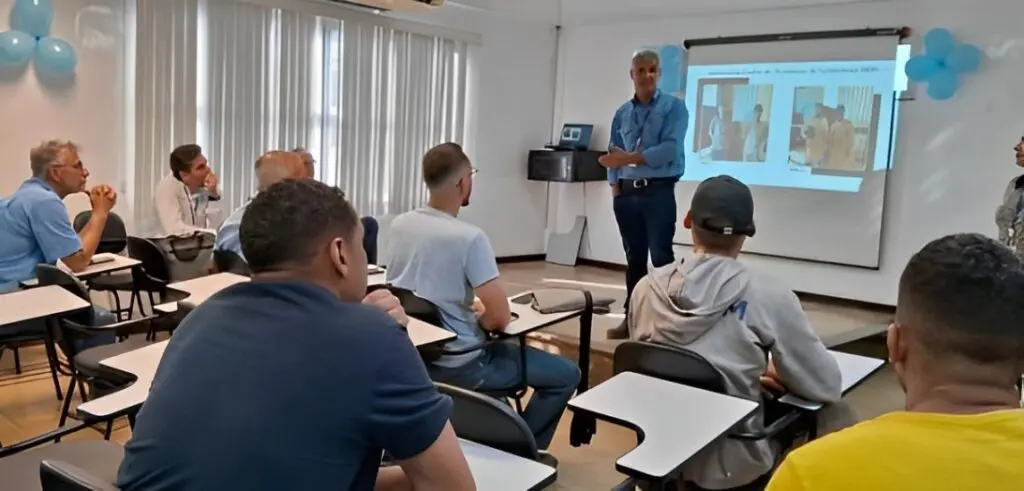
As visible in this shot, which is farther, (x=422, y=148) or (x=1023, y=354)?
(x=422, y=148)

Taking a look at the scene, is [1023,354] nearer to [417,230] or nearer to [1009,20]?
[417,230]

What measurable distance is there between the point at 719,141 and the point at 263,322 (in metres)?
6.53

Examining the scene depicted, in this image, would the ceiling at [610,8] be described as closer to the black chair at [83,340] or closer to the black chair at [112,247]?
the black chair at [112,247]

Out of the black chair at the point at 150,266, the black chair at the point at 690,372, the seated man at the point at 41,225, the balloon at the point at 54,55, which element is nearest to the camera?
the black chair at the point at 690,372

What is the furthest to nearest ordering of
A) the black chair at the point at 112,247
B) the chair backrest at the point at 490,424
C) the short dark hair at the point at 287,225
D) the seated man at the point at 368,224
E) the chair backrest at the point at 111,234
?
the chair backrest at the point at 111,234 → the black chair at the point at 112,247 → the seated man at the point at 368,224 → the chair backrest at the point at 490,424 → the short dark hair at the point at 287,225

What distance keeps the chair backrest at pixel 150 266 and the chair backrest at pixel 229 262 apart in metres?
0.73

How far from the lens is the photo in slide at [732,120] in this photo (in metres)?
6.98

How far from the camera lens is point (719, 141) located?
728cm

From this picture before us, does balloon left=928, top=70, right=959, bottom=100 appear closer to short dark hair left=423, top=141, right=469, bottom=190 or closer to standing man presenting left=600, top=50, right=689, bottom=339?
standing man presenting left=600, top=50, right=689, bottom=339

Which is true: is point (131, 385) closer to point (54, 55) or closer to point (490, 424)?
point (490, 424)

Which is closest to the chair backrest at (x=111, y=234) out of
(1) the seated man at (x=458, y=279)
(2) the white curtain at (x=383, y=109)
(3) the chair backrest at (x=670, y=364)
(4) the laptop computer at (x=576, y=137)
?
(2) the white curtain at (x=383, y=109)

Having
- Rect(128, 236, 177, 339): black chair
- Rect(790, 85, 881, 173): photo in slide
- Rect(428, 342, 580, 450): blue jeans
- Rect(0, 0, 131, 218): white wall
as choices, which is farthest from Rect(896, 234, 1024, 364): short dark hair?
Rect(790, 85, 881, 173): photo in slide

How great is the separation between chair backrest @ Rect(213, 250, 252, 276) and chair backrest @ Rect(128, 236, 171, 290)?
73 cm

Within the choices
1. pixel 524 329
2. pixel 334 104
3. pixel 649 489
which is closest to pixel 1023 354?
pixel 649 489
